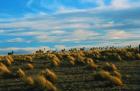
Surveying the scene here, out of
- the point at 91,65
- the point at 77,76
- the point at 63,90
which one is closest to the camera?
the point at 63,90

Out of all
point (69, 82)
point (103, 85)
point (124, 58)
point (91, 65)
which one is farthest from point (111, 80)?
point (124, 58)

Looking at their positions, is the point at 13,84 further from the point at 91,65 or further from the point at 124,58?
the point at 124,58

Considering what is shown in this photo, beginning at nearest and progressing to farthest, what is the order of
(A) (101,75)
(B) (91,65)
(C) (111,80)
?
1. (C) (111,80)
2. (A) (101,75)
3. (B) (91,65)

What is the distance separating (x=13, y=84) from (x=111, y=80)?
5997 mm

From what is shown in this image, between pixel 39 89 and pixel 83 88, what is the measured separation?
7.79 feet

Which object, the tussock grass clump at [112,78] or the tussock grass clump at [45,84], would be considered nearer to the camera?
the tussock grass clump at [45,84]

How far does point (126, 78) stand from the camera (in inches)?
1101

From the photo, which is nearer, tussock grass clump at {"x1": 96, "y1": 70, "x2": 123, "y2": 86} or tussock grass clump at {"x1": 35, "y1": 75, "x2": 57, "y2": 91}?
tussock grass clump at {"x1": 35, "y1": 75, "x2": 57, "y2": 91}

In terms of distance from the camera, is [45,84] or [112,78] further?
[112,78]

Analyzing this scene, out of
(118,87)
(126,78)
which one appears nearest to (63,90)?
(118,87)

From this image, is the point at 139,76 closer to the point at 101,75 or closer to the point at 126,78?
the point at 126,78

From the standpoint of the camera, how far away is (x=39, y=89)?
23.6 m

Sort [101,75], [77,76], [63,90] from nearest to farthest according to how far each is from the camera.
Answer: [63,90] → [101,75] → [77,76]

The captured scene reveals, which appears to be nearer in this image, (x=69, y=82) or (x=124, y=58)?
(x=69, y=82)
